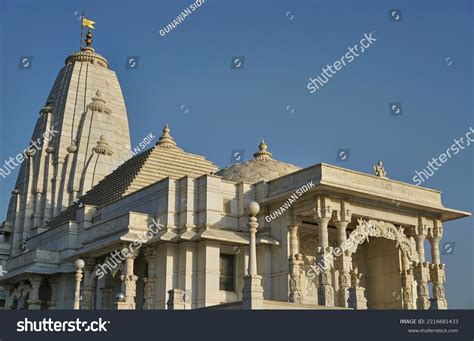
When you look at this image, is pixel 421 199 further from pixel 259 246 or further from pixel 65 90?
pixel 65 90

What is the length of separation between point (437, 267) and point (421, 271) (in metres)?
0.97

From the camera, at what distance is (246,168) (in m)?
41.5

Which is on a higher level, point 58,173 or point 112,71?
point 112,71

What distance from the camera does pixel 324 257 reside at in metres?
30.9

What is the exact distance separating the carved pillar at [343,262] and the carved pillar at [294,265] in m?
1.89

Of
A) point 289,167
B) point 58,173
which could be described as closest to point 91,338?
point 289,167

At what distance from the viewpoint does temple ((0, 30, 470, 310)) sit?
105ft

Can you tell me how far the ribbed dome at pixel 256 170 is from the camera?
40.3 m

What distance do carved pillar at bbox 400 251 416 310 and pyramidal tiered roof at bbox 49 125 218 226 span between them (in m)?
13.3

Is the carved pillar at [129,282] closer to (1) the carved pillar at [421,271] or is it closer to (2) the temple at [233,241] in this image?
(2) the temple at [233,241]

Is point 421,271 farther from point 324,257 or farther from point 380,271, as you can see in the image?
point 324,257

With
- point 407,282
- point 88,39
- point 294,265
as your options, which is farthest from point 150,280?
point 88,39

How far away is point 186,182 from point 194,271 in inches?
180

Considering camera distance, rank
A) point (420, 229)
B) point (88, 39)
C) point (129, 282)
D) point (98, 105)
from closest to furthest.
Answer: point (129, 282)
point (420, 229)
point (98, 105)
point (88, 39)
